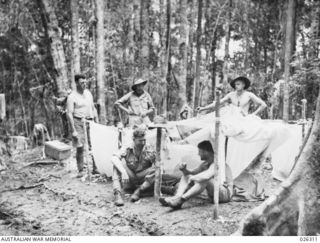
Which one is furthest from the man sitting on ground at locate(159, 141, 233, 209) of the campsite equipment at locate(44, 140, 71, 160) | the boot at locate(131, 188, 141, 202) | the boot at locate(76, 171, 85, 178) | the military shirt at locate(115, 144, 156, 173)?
the campsite equipment at locate(44, 140, 71, 160)

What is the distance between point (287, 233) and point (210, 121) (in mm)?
2517

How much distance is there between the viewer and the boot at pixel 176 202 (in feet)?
17.5

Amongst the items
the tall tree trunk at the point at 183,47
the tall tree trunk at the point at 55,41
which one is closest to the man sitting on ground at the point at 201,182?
the tall tree trunk at the point at 55,41

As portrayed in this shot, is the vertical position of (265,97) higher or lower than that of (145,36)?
lower

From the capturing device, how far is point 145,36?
1183 cm

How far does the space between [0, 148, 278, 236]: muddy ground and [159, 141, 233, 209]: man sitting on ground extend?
0.42 ft

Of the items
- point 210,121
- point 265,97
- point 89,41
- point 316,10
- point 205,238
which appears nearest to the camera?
point 205,238

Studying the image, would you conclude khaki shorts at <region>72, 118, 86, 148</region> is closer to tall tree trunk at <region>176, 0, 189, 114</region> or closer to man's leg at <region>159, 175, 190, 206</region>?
man's leg at <region>159, 175, 190, 206</region>

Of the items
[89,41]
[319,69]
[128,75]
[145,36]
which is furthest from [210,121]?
[89,41]

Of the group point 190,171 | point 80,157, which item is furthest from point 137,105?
point 190,171

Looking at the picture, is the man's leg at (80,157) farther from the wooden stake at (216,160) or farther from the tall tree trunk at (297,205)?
the tall tree trunk at (297,205)

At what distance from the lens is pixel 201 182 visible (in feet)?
17.3

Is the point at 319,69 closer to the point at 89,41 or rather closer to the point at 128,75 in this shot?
the point at 128,75

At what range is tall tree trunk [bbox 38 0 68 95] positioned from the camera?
1058cm
